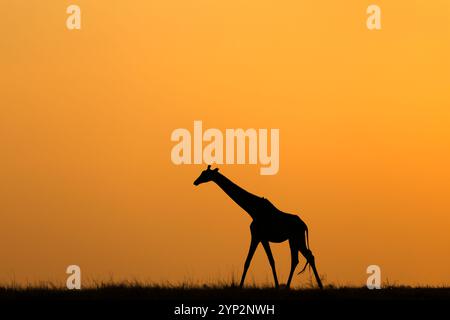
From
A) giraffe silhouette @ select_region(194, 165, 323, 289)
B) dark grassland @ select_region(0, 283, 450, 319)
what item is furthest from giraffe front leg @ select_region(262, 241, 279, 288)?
dark grassland @ select_region(0, 283, 450, 319)

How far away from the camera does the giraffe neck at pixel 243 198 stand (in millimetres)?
32500

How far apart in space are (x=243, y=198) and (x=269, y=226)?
43.4 inches

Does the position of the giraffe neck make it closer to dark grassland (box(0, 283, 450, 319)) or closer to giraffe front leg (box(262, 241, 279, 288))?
giraffe front leg (box(262, 241, 279, 288))

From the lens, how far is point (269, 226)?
32.2 meters

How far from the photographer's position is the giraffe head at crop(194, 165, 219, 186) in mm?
33906

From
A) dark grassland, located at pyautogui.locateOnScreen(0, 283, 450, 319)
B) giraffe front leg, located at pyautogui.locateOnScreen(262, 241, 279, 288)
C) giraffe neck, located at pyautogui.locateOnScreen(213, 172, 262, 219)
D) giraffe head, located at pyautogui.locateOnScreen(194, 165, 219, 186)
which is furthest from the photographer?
giraffe head, located at pyautogui.locateOnScreen(194, 165, 219, 186)

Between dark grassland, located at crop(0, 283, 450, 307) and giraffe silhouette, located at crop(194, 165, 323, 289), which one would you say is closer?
dark grassland, located at crop(0, 283, 450, 307)
